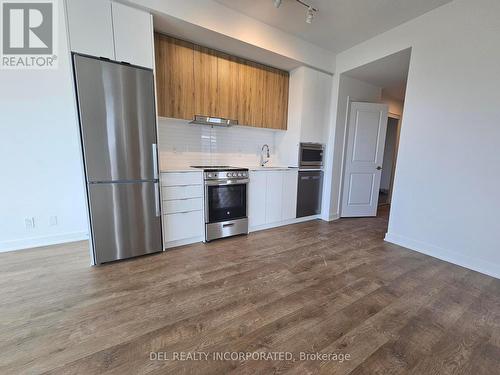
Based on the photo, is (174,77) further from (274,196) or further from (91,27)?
(274,196)

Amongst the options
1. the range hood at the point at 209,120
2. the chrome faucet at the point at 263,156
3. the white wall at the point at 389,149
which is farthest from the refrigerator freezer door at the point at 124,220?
the white wall at the point at 389,149

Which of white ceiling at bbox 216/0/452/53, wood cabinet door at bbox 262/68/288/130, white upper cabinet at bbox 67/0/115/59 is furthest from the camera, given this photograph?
wood cabinet door at bbox 262/68/288/130

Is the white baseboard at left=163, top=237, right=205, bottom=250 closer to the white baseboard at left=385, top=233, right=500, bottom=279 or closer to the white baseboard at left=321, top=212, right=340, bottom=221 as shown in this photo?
the white baseboard at left=321, top=212, right=340, bottom=221

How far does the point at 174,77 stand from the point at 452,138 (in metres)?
3.43

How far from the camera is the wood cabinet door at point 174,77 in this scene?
260cm

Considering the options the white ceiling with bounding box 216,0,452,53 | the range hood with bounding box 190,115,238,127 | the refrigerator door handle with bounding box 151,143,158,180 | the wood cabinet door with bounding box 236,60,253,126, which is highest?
the white ceiling with bounding box 216,0,452,53

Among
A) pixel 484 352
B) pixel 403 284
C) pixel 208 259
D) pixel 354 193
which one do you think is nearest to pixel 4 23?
pixel 208 259

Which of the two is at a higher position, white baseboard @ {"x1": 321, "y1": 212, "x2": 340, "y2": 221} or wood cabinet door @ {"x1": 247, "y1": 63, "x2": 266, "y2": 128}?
wood cabinet door @ {"x1": 247, "y1": 63, "x2": 266, "y2": 128}

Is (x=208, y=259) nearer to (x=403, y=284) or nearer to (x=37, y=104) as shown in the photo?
(x=403, y=284)

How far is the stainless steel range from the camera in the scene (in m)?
2.80

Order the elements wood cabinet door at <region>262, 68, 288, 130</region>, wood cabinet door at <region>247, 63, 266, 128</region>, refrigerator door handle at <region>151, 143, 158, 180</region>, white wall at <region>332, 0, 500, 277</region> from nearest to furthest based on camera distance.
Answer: white wall at <region>332, 0, 500, 277</region>, refrigerator door handle at <region>151, 143, 158, 180</region>, wood cabinet door at <region>247, 63, 266, 128</region>, wood cabinet door at <region>262, 68, 288, 130</region>

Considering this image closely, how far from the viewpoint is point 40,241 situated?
8.61ft

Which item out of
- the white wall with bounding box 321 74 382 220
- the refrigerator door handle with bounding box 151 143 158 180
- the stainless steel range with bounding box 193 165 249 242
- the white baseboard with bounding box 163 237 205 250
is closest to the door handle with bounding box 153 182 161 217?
the refrigerator door handle with bounding box 151 143 158 180

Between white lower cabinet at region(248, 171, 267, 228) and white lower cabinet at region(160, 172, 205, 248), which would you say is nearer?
white lower cabinet at region(160, 172, 205, 248)
